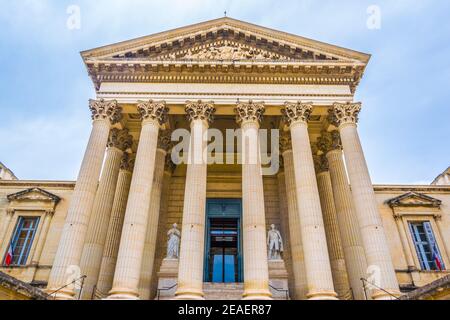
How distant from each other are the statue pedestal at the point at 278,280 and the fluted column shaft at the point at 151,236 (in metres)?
6.33

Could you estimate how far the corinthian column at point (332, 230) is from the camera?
1818cm

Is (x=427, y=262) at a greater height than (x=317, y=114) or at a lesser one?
lesser

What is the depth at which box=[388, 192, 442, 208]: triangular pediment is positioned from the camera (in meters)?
23.3

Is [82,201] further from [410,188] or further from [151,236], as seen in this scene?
[410,188]

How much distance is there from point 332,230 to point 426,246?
7.40 m

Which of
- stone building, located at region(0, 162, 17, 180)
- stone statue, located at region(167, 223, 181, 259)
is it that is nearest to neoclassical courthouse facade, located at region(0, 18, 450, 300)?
stone statue, located at region(167, 223, 181, 259)

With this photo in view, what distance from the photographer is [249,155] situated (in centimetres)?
1725

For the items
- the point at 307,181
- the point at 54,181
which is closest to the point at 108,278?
the point at 54,181

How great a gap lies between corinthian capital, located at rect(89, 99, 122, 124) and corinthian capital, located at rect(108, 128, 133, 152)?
6.80 feet

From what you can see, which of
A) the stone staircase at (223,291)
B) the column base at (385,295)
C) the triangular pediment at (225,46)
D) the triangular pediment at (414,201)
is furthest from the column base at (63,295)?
the triangular pediment at (414,201)

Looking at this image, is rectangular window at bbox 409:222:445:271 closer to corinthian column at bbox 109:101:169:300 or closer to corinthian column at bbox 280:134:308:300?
corinthian column at bbox 280:134:308:300

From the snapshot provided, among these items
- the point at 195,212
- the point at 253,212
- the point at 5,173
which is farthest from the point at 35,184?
the point at 253,212

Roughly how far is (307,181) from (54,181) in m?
17.5
